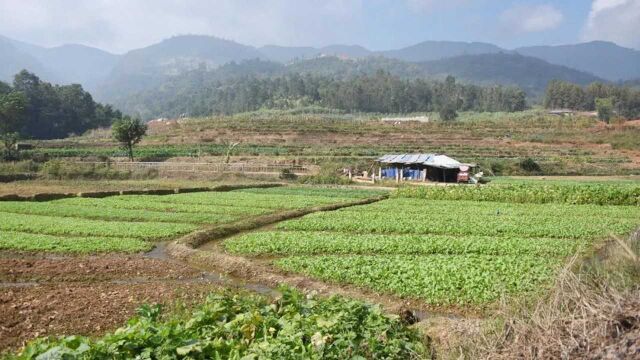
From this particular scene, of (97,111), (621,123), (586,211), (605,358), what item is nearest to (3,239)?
(605,358)

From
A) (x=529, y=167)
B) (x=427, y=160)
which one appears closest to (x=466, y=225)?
(x=427, y=160)

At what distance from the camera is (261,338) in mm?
7402

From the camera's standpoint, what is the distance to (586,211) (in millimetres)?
31500

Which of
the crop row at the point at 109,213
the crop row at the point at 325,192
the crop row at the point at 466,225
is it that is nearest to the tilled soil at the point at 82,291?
the crop row at the point at 109,213

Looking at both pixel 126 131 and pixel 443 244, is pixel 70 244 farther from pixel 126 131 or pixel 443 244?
pixel 126 131

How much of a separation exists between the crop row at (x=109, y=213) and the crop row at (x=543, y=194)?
17.5m

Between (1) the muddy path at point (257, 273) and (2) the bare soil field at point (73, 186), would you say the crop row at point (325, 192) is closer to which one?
(2) the bare soil field at point (73, 186)

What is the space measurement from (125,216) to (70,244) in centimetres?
802

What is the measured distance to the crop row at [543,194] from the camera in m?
35.7

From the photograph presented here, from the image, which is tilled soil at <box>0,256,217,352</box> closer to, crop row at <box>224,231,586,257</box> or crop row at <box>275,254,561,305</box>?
crop row at <box>224,231,586,257</box>

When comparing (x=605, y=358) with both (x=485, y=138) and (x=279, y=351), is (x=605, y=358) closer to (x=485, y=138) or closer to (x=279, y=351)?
(x=279, y=351)

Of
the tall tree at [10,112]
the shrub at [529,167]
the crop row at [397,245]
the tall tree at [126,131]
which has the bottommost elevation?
the shrub at [529,167]

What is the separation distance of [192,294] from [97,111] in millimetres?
152345

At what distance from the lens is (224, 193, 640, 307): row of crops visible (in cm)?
1509
